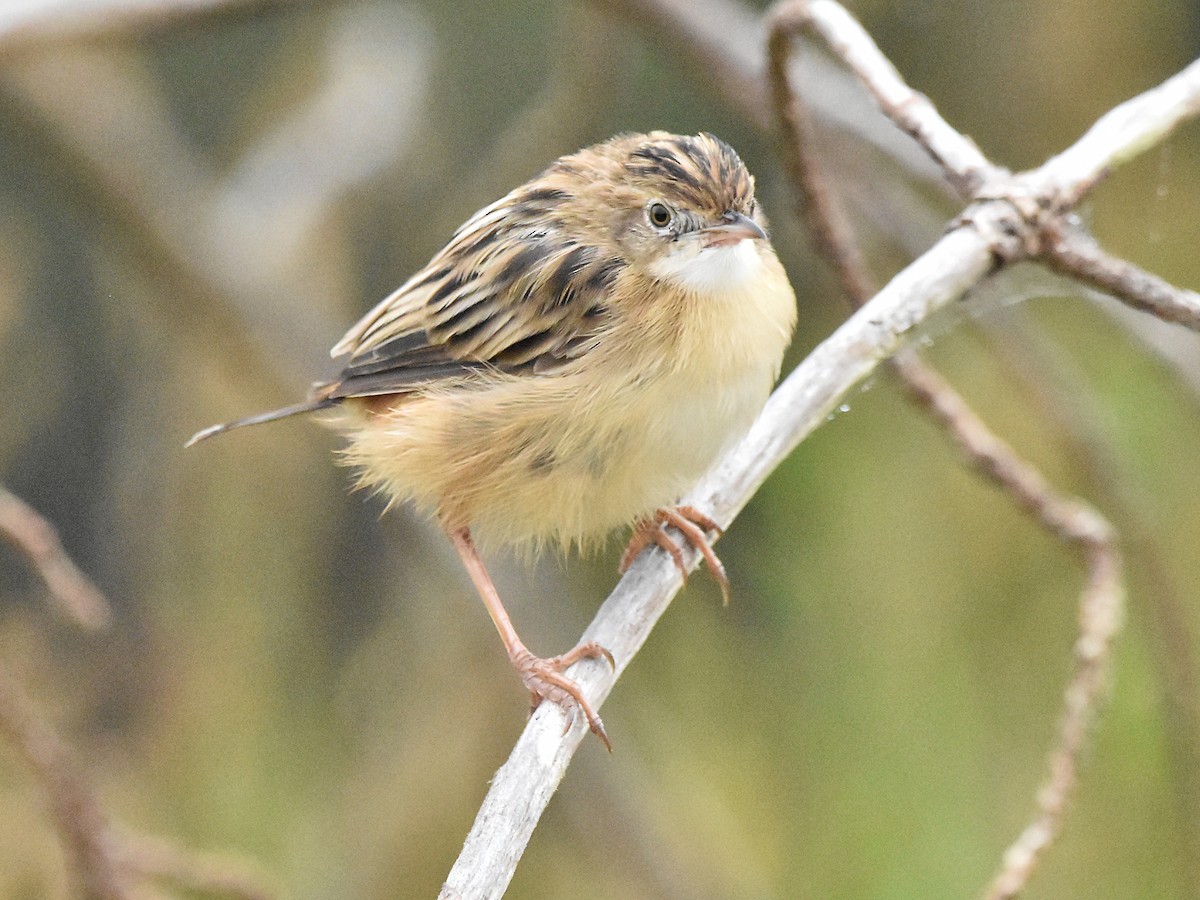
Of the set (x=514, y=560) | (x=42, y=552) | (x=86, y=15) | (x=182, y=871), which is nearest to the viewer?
(x=42, y=552)

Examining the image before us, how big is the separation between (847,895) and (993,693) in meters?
0.92

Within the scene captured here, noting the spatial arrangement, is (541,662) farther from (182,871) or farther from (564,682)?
(182,871)

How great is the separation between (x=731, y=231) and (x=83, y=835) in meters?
2.08

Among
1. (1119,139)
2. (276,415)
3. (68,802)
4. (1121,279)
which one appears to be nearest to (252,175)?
(276,415)

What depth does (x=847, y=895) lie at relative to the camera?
5.07 meters

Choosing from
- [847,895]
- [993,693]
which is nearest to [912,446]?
[993,693]

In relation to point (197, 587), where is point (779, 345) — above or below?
above

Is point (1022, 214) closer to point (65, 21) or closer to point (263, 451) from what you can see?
point (65, 21)

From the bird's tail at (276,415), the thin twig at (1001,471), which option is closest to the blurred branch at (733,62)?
the thin twig at (1001,471)

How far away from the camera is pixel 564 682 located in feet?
9.95

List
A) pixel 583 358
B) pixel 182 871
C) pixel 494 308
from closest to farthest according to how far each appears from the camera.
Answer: pixel 182 871 < pixel 583 358 < pixel 494 308

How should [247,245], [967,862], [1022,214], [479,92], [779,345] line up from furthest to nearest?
1. [479,92]
2. [247,245]
3. [967,862]
4. [779,345]
5. [1022,214]

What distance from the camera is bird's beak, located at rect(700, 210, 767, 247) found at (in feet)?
11.4

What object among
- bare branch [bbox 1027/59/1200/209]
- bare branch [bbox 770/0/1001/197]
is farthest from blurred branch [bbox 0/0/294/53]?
bare branch [bbox 1027/59/1200/209]
